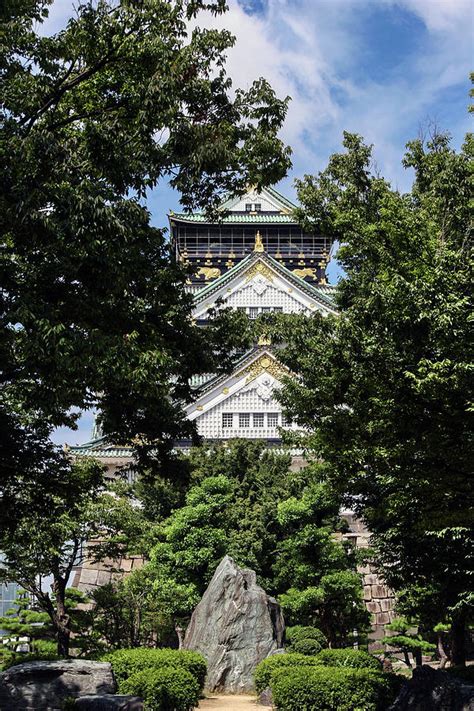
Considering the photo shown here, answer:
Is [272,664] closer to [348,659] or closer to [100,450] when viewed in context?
[348,659]

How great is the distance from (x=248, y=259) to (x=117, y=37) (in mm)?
32569

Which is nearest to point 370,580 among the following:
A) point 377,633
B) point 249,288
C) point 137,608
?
point 377,633

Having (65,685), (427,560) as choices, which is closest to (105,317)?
(65,685)

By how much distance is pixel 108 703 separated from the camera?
11469 mm

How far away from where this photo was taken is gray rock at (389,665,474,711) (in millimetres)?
11586

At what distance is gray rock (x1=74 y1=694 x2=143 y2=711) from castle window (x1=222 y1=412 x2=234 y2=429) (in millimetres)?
24708

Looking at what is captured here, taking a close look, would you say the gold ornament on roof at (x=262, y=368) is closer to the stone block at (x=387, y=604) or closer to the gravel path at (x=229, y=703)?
the stone block at (x=387, y=604)

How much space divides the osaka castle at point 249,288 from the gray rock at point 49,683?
14.8 m

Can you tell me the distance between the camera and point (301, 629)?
2231 centimetres

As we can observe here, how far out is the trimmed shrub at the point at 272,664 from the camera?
56.9 feet

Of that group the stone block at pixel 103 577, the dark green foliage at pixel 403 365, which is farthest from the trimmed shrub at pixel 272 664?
the stone block at pixel 103 577

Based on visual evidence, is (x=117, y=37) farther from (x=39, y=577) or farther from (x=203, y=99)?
(x=39, y=577)

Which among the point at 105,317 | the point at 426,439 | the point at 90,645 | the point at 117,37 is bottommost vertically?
the point at 90,645

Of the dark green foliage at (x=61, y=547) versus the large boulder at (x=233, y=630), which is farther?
the dark green foliage at (x=61, y=547)
